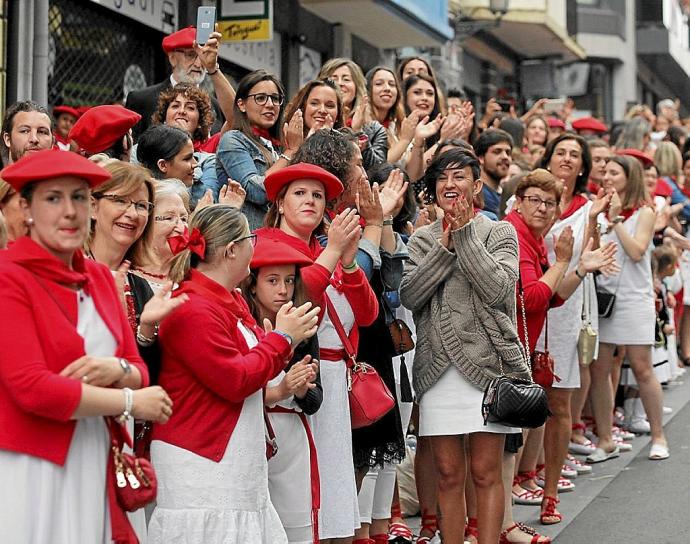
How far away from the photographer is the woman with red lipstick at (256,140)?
6457mm

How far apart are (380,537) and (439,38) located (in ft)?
40.5

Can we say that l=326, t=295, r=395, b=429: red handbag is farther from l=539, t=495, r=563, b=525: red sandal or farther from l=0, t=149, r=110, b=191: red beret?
l=539, t=495, r=563, b=525: red sandal

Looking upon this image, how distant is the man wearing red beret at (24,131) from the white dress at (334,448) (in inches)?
71.1

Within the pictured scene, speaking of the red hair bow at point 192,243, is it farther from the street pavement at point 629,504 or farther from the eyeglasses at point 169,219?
the street pavement at point 629,504

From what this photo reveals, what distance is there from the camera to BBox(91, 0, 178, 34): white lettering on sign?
11500mm

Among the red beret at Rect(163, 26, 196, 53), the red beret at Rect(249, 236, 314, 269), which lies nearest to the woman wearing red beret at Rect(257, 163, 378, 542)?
the red beret at Rect(249, 236, 314, 269)

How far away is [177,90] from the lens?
7.20 metres

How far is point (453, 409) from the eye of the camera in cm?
630

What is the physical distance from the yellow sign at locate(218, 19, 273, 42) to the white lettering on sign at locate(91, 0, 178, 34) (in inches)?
22.2

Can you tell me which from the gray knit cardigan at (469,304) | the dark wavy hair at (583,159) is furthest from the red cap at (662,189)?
the gray knit cardigan at (469,304)

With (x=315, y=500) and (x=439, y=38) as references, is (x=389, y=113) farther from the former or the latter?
(x=439, y=38)

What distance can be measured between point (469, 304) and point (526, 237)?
1.37m

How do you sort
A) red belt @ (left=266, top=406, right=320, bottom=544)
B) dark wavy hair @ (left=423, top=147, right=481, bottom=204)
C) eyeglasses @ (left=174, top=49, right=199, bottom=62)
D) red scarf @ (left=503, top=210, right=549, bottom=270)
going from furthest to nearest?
eyeglasses @ (left=174, top=49, right=199, bottom=62) < red scarf @ (left=503, top=210, right=549, bottom=270) < dark wavy hair @ (left=423, top=147, right=481, bottom=204) < red belt @ (left=266, top=406, right=320, bottom=544)

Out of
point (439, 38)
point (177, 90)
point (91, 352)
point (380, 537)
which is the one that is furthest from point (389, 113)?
point (439, 38)
